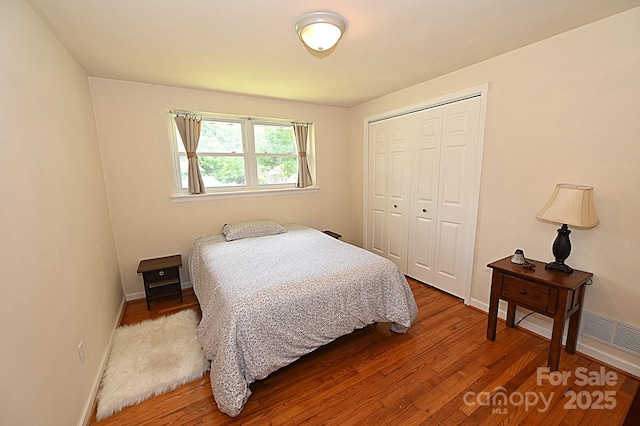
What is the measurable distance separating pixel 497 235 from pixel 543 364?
1038mm

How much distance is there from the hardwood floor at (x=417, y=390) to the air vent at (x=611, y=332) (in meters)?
0.18

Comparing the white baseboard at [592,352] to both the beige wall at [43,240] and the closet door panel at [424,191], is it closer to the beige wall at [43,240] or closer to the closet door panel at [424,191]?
the closet door panel at [424,191]

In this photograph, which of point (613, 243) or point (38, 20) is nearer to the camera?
point (38, 20)

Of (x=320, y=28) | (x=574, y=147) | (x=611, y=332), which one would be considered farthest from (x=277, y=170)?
(x=611, y=332)

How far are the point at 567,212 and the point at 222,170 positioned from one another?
3395mm

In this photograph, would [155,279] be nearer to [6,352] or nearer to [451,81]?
[6,352]

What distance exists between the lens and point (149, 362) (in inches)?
77.1

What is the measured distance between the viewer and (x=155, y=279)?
279cm

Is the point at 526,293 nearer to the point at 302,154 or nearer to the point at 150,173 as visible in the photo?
the point at 302,154

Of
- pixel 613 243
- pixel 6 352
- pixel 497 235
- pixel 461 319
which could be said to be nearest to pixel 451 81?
pixel 497 235

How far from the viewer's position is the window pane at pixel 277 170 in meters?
3.65

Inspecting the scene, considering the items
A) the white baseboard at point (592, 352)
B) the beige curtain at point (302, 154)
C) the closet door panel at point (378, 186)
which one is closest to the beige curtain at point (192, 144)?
the beige curtain at point (302, 154)

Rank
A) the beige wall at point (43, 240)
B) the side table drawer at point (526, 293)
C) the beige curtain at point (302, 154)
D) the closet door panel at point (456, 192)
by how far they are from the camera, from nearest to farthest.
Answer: the beige wall at point (43, 240) < the side table drawer at point (526, 293) < the closet door panel at point (456, 192) < the beige curtain at point (302, 154)

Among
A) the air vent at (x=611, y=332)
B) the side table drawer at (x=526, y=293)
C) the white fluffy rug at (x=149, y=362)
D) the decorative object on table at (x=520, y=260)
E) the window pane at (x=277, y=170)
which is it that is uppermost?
the window pane at (x=277, y=170)
